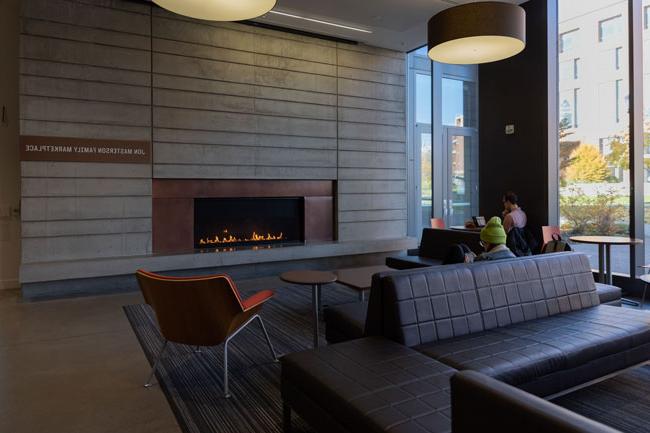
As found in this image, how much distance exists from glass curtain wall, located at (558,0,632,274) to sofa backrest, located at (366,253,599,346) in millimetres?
3085

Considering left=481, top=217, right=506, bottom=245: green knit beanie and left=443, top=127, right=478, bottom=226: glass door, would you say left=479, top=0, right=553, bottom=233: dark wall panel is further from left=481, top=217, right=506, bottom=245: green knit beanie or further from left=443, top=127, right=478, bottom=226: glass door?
left=481, top=217, right=506, bottom=245: green knit beanie

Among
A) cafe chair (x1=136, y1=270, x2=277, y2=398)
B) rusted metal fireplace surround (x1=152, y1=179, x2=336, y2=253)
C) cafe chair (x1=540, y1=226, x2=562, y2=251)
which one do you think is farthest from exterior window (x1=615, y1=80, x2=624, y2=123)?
cafe chair (x1=136, y1=270, x2=277, y2=398)

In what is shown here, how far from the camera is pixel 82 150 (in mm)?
5602

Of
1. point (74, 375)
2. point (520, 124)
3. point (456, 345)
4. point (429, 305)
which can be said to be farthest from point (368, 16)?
point (74, 375)

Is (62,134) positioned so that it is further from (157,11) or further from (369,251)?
(369,251)

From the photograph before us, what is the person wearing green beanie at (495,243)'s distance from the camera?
329 cm

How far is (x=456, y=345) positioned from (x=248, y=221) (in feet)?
16.6

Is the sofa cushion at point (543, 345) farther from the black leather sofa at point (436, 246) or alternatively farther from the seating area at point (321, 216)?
the black leather sofa at point (436, 246)

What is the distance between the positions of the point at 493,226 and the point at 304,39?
508 centimetres

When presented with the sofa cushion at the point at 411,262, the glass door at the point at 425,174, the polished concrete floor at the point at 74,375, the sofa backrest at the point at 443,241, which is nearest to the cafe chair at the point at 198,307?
the polished concrete floor at the point at 74,375

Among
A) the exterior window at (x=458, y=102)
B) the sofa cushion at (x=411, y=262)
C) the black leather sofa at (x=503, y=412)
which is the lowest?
the sofa cushion at (x=411, y=262)

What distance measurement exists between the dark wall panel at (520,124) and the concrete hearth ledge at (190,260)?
193 centimetres

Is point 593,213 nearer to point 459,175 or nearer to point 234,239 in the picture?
point 459,175

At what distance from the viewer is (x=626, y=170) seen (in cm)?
562
